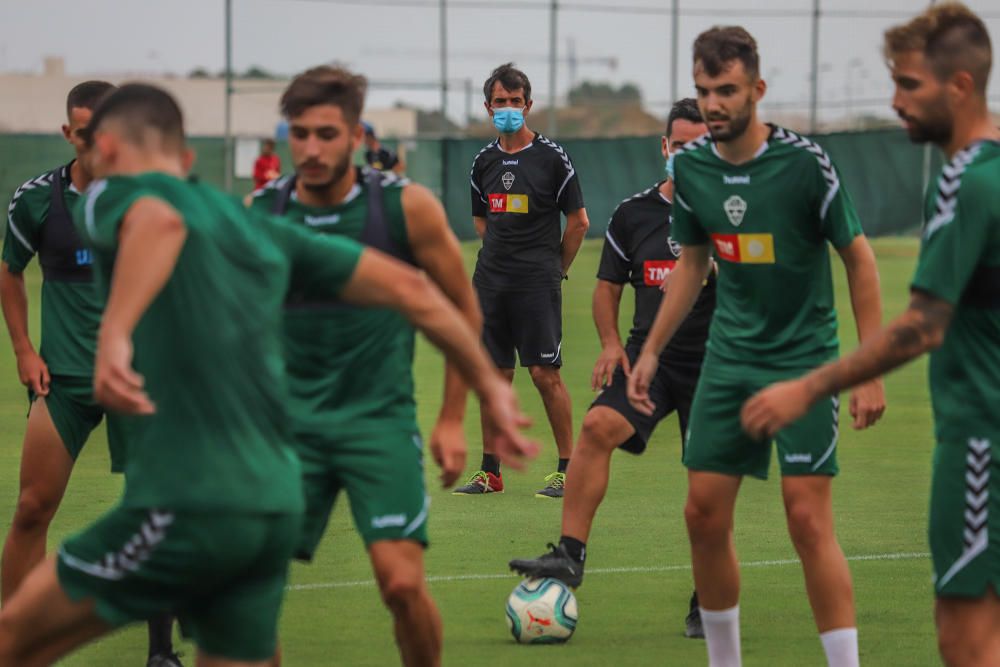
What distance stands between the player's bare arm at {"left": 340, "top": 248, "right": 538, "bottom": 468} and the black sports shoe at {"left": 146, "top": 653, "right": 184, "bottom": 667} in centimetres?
246

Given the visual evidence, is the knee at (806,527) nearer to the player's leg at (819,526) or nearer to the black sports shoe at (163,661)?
the player's leg at (819,526)

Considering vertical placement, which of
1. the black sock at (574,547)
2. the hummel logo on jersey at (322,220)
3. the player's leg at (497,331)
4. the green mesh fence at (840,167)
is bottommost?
the green mesh fence at (840,167)

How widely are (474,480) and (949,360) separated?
603 centimetres

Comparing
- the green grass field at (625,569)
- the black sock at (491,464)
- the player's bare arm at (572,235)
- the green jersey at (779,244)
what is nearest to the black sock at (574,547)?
the green grass field at (625,569)

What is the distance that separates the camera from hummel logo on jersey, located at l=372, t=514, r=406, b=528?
5.51 metres

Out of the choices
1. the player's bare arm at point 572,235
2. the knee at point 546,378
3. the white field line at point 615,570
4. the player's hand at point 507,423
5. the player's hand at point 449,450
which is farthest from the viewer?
the player's bare arm at point 572,235

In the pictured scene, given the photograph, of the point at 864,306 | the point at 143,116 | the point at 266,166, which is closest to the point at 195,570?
the point at 143,116

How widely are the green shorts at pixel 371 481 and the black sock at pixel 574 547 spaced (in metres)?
1.79

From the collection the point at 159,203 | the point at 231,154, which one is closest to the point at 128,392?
the point at 159,203

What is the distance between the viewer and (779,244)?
20.3ft

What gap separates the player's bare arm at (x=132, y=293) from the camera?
387 centimetres

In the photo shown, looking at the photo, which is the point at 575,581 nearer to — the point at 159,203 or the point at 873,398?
the point at 873,398

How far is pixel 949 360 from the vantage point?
4.80 meters

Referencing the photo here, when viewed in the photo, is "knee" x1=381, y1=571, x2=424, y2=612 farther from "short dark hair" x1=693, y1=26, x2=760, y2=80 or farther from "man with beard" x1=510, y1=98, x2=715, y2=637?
"short dark hair" x1=693, y1=26, x2=760, y2=80
